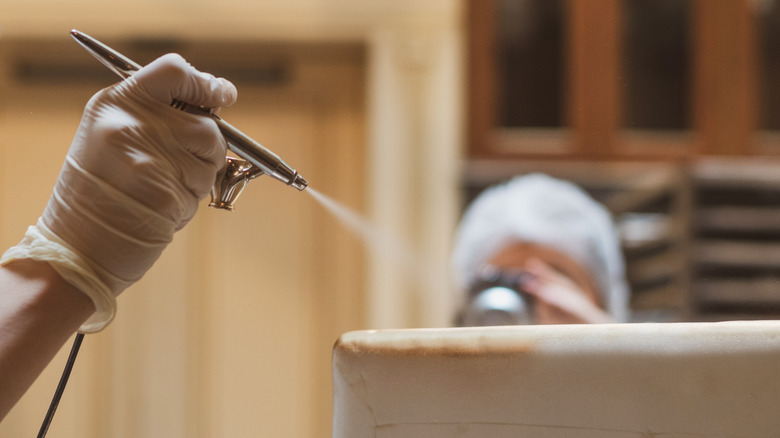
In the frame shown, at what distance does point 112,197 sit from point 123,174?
0.5 inches

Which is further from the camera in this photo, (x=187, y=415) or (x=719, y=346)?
(x=187, y=415)

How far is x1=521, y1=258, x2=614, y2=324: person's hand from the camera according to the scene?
2.63ft

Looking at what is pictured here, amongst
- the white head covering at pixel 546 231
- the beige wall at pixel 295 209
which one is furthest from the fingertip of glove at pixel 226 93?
the beige wall at pixel 295 209

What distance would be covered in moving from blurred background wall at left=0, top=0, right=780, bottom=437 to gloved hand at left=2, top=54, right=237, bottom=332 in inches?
45.2

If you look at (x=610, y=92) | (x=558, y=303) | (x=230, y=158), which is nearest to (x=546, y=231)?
(x=558, y=303)

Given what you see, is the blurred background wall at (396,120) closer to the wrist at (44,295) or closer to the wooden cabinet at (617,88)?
the wooden cabinet at (617,88)

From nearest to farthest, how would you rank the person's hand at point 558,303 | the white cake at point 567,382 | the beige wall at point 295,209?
the white cake at point 567,382 < the person's hand at point 558,303 < the beige wall at point 295,209

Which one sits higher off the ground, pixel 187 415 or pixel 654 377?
pixel 654 377

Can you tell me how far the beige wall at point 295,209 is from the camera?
148cm

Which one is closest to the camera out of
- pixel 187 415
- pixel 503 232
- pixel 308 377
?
pixel 503 232

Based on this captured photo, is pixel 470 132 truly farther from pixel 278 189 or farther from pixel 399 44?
pixel 278 189

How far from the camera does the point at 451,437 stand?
301 mm

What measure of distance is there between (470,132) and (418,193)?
0.17 m

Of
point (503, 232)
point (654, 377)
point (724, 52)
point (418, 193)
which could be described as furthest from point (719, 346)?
point (724, 52)
